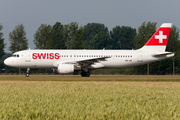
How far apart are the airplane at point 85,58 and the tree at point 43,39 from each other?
58.6 ft

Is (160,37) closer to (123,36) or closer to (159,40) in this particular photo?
(159,40)

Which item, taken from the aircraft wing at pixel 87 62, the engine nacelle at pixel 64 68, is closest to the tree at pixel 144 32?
the aircraft wing at pixel 87 62

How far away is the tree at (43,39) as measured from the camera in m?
52.9

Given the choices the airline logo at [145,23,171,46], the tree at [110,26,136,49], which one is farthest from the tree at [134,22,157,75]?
the tree at [110,26,136,49]

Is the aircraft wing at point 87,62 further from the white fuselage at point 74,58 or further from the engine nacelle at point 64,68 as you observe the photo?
the engine nacelle at point 64,68

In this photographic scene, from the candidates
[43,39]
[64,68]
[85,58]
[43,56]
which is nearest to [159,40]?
[85,58]

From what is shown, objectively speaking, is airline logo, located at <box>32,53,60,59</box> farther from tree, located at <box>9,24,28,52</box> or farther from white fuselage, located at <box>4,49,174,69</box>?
tree, located at <box>9,24,28,52</box>

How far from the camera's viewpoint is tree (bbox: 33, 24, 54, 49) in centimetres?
5288

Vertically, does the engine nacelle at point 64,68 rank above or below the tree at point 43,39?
below

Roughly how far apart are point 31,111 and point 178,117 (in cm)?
478

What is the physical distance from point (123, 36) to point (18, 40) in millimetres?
75606

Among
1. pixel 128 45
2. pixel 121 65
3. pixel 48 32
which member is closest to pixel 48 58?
pixel 121 65

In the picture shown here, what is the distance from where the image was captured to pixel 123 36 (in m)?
121

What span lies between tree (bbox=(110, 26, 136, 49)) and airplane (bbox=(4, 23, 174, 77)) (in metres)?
75.9
